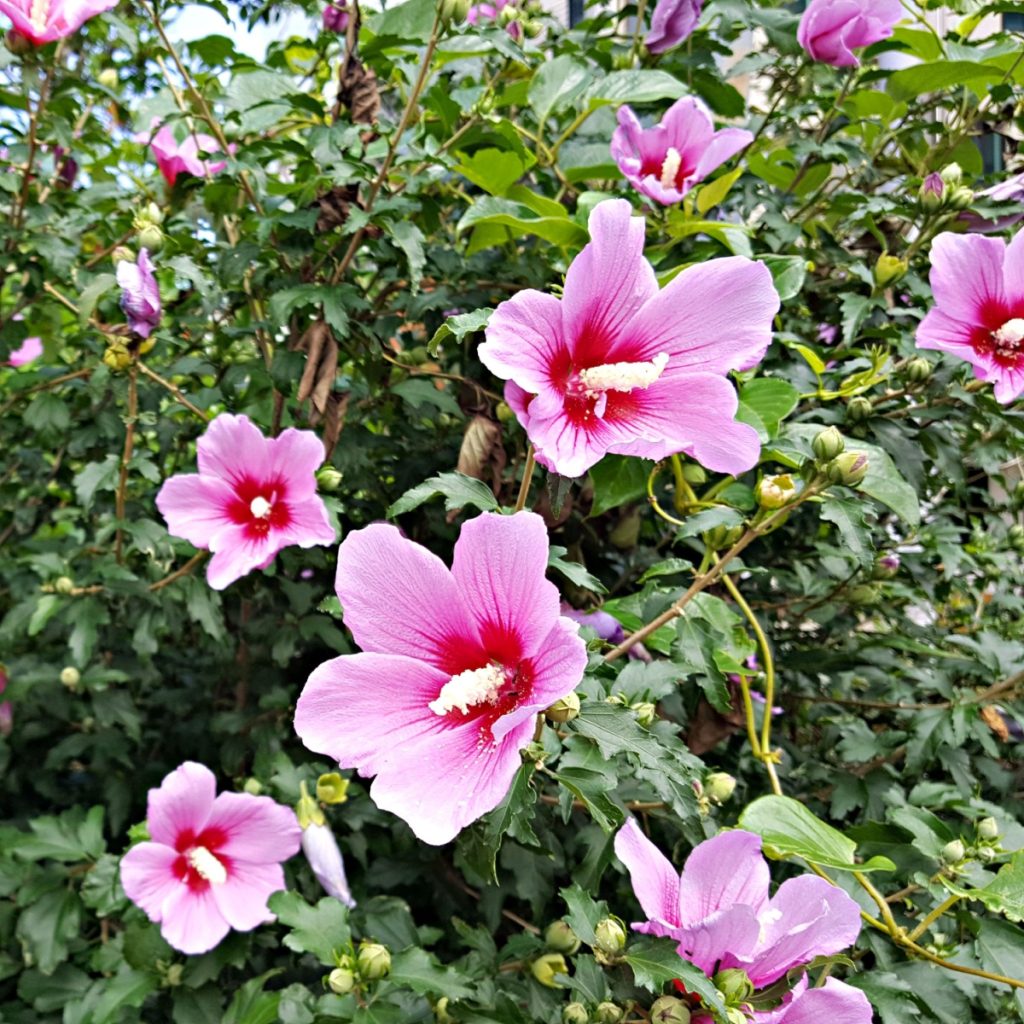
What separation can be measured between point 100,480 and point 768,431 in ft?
2.91

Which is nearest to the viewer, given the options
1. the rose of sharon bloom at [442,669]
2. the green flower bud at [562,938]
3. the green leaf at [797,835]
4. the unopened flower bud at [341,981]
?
the rose of sharon bloom at [442,669]

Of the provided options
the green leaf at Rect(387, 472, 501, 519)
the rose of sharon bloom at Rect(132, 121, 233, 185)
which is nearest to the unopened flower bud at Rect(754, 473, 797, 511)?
the green leaf at Rect(387, 472, 501, 519)

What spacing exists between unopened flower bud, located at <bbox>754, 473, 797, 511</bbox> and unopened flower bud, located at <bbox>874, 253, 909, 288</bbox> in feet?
1.66

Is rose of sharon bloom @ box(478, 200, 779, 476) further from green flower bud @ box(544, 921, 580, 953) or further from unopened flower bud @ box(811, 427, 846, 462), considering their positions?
green flower bud @ box(544, 921, 580, 953)

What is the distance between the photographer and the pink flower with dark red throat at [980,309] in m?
0.94

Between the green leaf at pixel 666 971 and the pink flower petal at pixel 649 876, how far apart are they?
3 centimetres

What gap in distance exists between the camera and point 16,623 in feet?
4.40

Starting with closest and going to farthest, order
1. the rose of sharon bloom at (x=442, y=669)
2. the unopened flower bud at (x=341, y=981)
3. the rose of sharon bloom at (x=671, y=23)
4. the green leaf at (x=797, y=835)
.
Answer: the rose of sharon bloom at (x=442, y=669), the green leaf at (x=797, y=835), the unopened flower bud at (x=341, y=981), the rose of sharon bloom at (x=671, y=23)

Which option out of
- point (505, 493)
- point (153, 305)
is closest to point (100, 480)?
point (153, 305)

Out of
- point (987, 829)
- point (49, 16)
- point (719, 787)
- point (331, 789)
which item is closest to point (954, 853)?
point (987, 829)

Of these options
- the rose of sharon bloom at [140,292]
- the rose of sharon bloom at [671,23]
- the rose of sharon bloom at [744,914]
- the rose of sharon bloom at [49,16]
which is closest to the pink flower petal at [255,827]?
the rose of sharon bloom at [744,914]

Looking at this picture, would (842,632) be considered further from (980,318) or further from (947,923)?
(980,318)

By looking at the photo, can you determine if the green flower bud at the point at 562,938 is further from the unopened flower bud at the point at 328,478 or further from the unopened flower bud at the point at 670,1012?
the unopened flower bud at the point at 328,478

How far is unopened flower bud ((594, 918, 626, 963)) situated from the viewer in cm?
72
